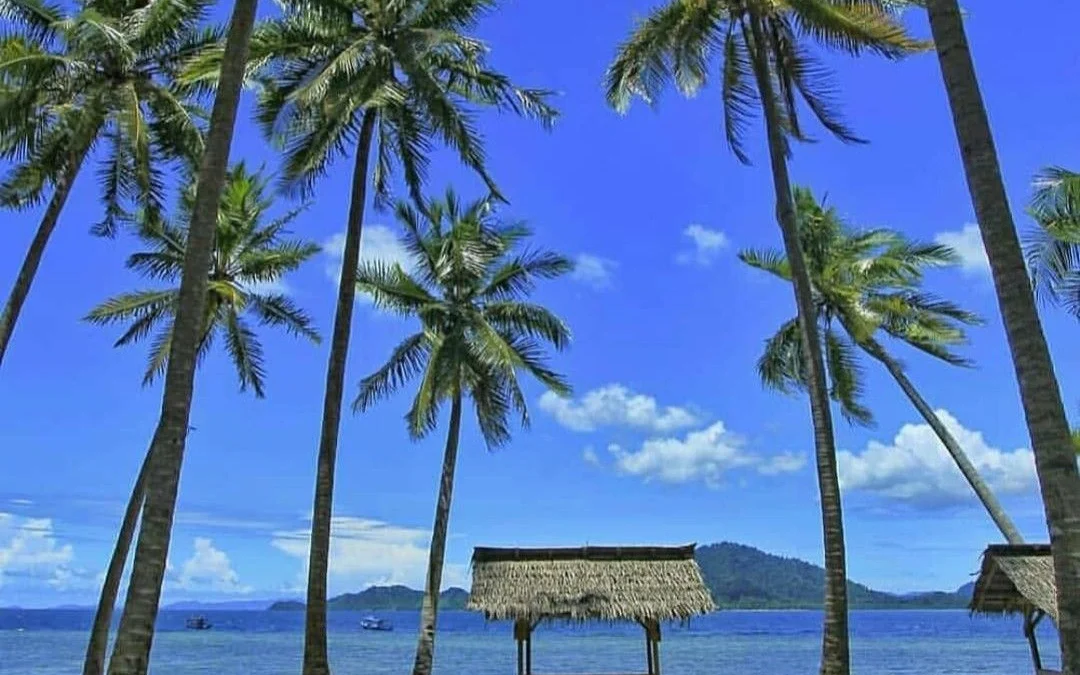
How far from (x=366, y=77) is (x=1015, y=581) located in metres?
12.6

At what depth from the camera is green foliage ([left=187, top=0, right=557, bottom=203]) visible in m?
13.8

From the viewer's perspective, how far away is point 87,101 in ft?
48.2

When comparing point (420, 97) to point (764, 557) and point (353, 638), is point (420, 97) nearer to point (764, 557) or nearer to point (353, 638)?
point (353, 638)

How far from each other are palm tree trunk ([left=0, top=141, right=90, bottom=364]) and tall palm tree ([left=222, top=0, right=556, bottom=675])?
311 centimetres

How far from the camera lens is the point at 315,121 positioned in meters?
14.9

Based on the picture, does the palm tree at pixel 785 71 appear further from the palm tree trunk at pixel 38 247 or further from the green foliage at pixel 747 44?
the palm tree trunk at pixel 38 247

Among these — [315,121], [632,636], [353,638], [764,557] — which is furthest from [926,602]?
[315,121]

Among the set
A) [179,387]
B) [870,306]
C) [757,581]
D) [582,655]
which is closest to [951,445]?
[870,306]

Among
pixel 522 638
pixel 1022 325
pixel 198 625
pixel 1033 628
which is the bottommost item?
pixel 522 638

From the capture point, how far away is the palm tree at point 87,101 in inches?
546

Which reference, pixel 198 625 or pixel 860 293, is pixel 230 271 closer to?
pixel 860 293

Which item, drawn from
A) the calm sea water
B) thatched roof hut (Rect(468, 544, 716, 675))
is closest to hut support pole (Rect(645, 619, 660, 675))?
thatched roof hut (Rect(468, 544, 716, 675))

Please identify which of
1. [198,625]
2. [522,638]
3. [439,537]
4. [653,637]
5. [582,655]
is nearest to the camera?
[653,637]

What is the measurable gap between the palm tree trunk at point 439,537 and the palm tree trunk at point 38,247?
8.46 metres
